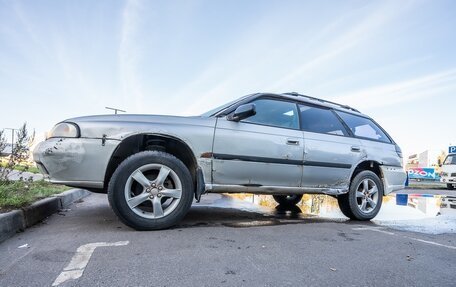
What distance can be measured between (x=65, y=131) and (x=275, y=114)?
2.42 m

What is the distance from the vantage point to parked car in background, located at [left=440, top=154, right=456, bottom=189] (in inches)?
707

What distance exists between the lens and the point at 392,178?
5.20 meters

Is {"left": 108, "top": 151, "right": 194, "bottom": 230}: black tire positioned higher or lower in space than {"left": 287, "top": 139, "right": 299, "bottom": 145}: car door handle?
lower

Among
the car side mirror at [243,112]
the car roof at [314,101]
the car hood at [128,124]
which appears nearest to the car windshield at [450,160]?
the car roof at [314,101]

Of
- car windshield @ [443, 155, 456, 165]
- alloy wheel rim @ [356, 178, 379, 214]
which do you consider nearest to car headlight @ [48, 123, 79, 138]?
alloy wheel rim @ [356, 178, 379, 214]

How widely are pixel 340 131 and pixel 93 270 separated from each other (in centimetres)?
378

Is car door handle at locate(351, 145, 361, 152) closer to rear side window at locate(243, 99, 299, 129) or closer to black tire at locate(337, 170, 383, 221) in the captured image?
black tire at locate(337, 170, 383, 221)

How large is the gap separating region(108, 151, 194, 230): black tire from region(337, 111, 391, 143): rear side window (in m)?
2.77

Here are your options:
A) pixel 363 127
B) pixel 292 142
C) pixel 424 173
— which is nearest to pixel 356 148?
pixel 363 127

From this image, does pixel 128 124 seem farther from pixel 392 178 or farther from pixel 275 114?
pixel 392 178

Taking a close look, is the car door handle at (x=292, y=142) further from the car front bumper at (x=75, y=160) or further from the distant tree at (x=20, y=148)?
the distant tree at (x=20, y=148)

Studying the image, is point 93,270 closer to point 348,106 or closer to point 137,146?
point 137,146

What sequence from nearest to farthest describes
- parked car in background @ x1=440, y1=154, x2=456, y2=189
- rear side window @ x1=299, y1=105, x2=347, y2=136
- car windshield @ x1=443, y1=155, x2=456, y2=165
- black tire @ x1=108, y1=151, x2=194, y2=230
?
1. black tire @ x1=108, y1=151, x2=194, y2=230
2. rear side window @ x1=299, y1=105, x2=347, y2=136
3. parked car in background @ x1=440, y1=154, x2=456, y2=189
4. car windshield @ x1=443, y1=155, x2=456, y2=165

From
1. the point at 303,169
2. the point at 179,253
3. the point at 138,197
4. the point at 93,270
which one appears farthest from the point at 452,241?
the point at 93,270
